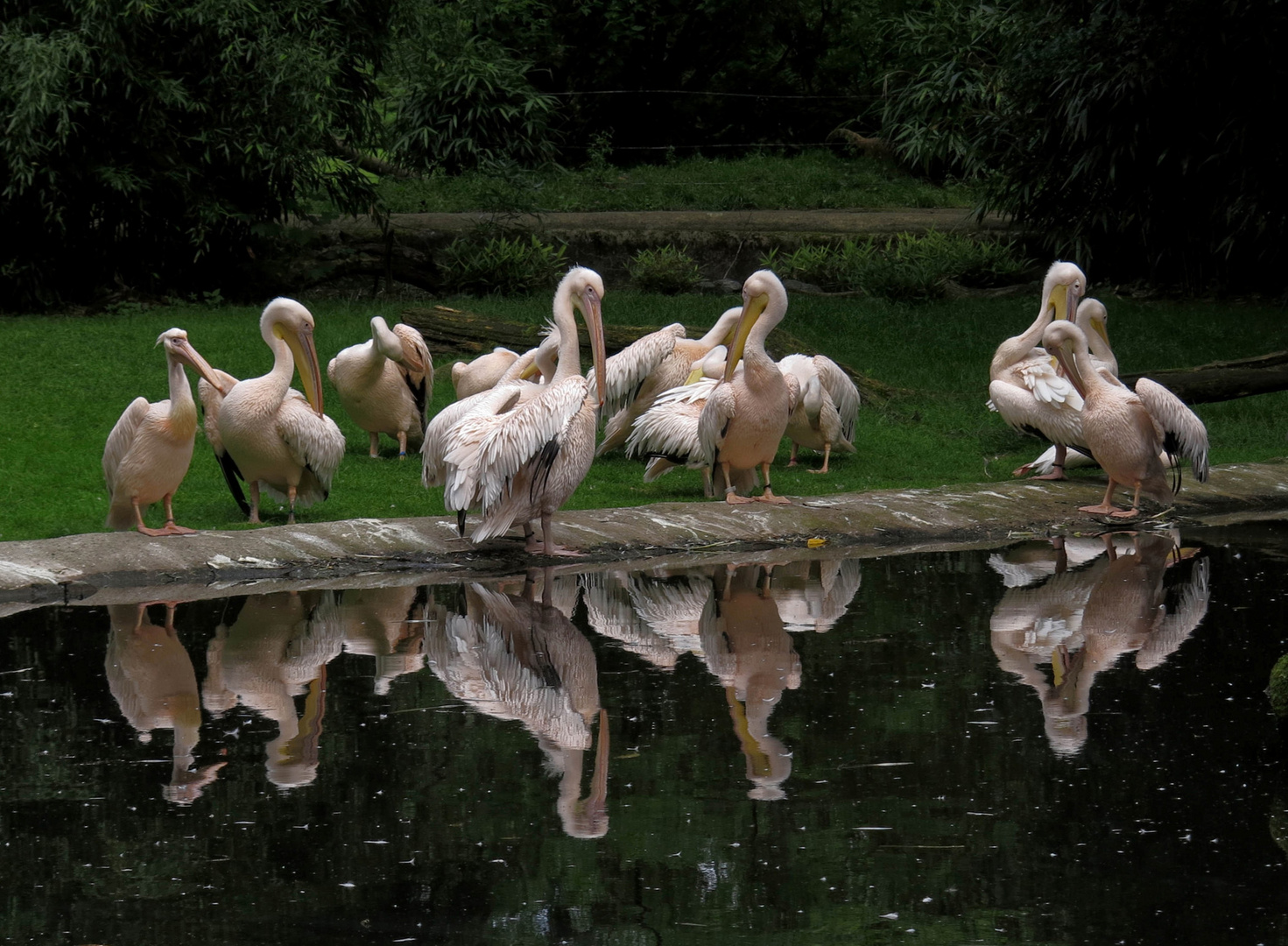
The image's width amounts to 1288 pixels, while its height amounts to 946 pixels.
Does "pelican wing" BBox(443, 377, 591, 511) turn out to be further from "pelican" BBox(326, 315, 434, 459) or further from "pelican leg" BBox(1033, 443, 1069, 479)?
"pelican leg" BBox(1033, 443, 1069, 479)

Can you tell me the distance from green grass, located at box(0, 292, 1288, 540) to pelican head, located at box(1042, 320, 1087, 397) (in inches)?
45.4

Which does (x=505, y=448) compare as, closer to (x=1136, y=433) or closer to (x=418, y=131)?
(x=1136, y=433)

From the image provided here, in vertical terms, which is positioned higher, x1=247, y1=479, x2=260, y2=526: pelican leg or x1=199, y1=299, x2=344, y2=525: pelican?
x1=199, y1=299, x2=344, y2=525: pelican

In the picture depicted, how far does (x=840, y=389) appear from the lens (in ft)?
31.6

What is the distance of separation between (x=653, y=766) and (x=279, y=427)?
3945mm

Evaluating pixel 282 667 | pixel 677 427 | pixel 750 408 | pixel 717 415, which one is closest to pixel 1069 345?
pixel 750 408

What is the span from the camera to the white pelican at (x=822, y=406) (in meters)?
9.44

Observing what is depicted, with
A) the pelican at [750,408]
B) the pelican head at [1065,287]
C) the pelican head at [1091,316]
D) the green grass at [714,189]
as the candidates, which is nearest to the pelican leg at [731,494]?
the pelican at [750,408]

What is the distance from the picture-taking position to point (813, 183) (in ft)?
70.0

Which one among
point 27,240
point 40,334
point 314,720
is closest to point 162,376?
point 40,334

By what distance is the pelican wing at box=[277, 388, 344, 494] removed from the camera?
7742mm

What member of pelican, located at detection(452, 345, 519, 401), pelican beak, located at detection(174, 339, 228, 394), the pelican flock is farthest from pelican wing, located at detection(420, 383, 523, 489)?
pelican, located at detection(452, 345, 519, 401)

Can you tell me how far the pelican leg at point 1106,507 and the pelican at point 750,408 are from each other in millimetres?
1631

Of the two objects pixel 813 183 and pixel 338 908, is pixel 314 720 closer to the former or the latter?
pixel 338 908
